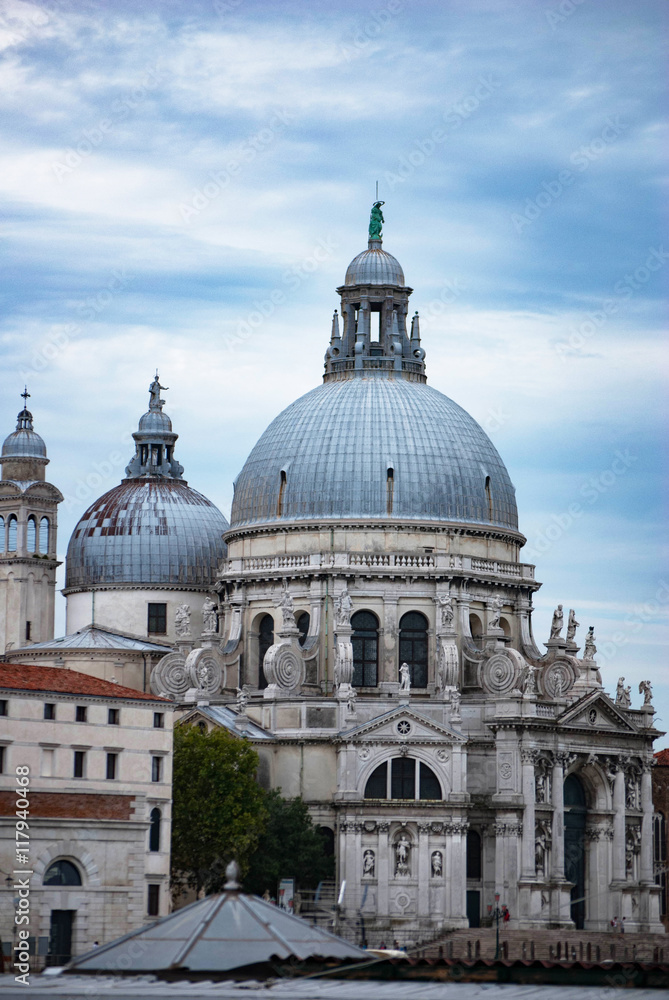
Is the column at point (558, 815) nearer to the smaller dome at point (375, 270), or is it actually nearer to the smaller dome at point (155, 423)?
the smaller dome at point (375, 270)

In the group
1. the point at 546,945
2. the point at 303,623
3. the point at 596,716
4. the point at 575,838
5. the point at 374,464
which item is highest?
the point at 374,464

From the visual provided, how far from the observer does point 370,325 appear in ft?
379

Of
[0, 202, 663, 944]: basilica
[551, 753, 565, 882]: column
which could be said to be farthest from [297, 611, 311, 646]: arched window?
[551, 753, 565, 882]: column

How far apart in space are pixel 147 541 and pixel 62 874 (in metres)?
39.1

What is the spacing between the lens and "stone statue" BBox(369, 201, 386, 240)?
387ft

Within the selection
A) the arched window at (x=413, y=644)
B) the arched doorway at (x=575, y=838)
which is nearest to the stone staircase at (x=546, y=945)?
the arched doorway at (x=575, y=838)

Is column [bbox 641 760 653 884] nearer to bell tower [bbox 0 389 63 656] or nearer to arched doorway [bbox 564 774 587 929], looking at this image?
arched doorway [bbox 564 774 587 929]

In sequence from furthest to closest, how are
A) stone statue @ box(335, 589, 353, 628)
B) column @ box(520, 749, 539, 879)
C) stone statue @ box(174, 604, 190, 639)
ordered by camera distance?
stone statue @ box(174, 604, 190, 639), stone statue @ box(335, 589, 353, 628), column @ box(520, 749, 539, 879)

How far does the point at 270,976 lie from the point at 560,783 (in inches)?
2370

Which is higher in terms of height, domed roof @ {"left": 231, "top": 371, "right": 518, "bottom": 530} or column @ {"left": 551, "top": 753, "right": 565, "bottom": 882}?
domed roof @ {"left": 231, "top": 371, "right": 518, "bottom": 530}

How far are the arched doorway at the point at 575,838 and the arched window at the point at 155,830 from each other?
2480 cm

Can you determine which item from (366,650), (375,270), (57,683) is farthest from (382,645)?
(57,683)

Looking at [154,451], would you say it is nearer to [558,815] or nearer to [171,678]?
[171,678]

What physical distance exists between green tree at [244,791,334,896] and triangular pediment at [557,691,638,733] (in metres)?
13.4
